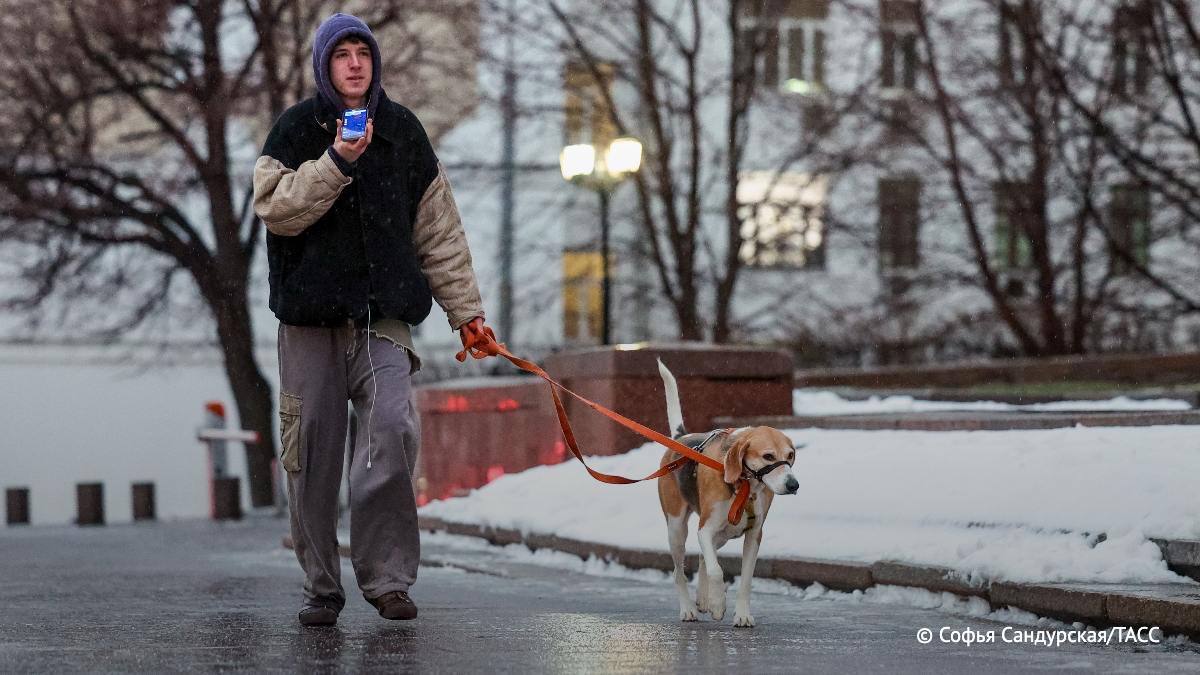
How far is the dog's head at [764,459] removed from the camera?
26.4ft

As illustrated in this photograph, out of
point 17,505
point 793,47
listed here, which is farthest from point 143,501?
point 793,47

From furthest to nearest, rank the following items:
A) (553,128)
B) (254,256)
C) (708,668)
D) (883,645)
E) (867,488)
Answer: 1. (553,128)
2. (254,256)
3. (867,488)
4. (883,645)
5. (708,668)

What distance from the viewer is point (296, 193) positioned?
7434 mm

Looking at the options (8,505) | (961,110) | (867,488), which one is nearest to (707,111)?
(961,110)

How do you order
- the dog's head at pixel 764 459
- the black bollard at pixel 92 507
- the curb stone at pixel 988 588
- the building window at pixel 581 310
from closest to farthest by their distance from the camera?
the curb stone at pixel 988 588 → the dog's head at pixel 764 459 → the black bollard at pixel 92 507 → the building window at pixel 581 310

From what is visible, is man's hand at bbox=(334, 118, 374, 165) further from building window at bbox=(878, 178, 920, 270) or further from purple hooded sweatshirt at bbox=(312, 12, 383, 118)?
building window at bbox=(878, 178, 920, 270)

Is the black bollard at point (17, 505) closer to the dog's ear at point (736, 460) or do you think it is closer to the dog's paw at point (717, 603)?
the dog's paw at point (717, 603)

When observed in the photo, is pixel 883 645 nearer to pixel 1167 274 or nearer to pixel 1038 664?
pixel 1038 664

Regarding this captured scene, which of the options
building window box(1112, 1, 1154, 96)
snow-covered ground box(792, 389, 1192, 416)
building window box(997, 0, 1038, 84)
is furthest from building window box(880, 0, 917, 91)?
snow-covered ground box(792, 389, 1192, 416)

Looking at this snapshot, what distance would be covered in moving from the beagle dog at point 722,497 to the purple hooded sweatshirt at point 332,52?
2.03 m

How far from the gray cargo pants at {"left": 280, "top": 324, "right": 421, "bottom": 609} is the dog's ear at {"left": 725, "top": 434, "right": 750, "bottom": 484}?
1.31 m

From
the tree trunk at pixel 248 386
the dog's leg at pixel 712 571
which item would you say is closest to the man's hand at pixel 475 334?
the dog's leg at pixel 712 571

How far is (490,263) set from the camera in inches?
1372

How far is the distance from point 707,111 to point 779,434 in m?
28.2
